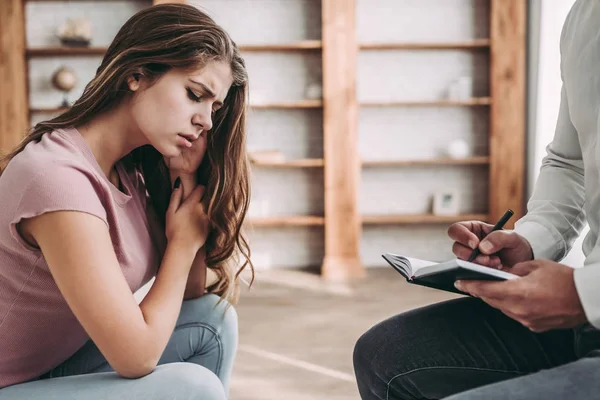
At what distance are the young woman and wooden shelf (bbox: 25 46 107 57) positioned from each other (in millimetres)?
3378

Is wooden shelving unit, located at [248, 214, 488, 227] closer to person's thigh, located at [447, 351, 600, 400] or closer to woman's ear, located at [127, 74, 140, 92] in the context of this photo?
woman's ear, located at [127, 74, 140, 92]

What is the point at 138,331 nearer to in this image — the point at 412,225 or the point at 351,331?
the point at 351,331

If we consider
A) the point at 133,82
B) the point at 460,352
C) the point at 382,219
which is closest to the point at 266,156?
the point at 382,219

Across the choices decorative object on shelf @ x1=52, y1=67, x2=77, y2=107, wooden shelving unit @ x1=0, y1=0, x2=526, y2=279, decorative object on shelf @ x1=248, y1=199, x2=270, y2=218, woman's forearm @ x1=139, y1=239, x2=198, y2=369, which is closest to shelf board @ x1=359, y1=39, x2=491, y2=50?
wooden shelving unit @ x1=0, y1=0, x2=526, y2=279

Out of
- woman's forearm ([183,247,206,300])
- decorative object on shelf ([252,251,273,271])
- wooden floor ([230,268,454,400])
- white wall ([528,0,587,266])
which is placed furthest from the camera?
decorative object on shelf ([252,251,273,271])

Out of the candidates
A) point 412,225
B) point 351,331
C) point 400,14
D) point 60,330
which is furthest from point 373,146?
point 60,330

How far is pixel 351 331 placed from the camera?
314 centimetres

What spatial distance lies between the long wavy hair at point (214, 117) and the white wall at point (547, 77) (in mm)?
3080

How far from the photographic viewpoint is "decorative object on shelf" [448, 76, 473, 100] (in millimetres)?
4590

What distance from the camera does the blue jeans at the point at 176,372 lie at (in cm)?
117

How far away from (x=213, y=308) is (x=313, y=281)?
9.05 feet

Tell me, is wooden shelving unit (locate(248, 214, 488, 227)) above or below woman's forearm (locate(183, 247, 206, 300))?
below

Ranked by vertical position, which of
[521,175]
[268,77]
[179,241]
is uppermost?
[268,77]

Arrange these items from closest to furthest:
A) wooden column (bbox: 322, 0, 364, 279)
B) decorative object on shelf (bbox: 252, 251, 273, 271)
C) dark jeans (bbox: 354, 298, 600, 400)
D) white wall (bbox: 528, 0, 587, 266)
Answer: dark jeans (bbox: 354, 298, 600, 400) → white wall (bbox: 528, 0, 587, 266) → wooden column (bbox: 322, 0, 364, 279) → decorative object on shelf (bbox: 252, 251, 273, 271)
